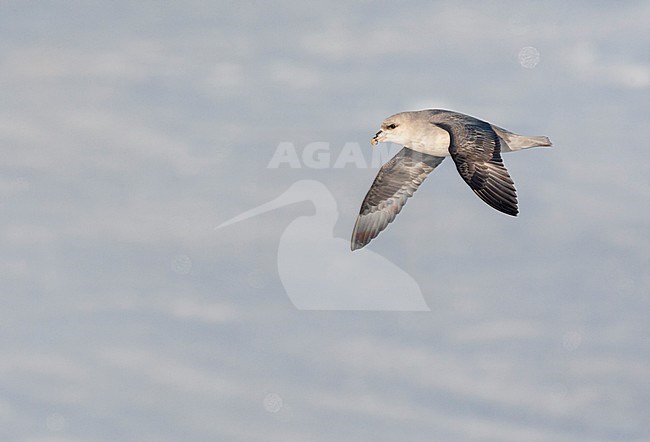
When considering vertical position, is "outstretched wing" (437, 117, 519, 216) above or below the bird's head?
below

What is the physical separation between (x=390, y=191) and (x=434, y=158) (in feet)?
5.72

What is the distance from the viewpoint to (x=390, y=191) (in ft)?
110

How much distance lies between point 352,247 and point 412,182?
9.16 ft

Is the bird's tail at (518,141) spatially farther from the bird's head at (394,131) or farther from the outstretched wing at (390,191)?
the outstretched wing at (390,191)

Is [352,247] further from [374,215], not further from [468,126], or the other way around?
[468,126]

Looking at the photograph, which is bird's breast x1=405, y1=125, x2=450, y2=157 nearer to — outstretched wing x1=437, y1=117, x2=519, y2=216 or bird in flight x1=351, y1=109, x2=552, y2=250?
bird in flight x1=351, y1=109, x2=552, y2=250

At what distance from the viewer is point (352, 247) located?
109ft

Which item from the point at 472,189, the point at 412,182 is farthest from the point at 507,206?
the point at 412,182

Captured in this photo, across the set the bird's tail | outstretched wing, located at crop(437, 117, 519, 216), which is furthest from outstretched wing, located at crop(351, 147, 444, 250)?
outstretched wing, located at crop(437, 117, 519, 216)

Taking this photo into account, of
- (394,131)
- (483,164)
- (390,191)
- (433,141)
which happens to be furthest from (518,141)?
(390,191)

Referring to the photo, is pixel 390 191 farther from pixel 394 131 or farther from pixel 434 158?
pixel 394 131

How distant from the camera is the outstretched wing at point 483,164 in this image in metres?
26.7

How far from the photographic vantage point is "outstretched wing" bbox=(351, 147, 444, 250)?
3328 centimetres

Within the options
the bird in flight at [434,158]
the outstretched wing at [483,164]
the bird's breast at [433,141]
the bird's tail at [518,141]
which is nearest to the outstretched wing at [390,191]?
the bird in flight at [434,158]
